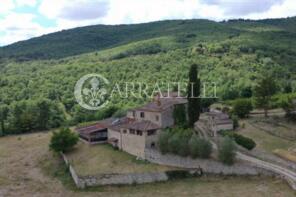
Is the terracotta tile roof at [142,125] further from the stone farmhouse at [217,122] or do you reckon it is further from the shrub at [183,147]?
the stone farmhouse at [217,122]

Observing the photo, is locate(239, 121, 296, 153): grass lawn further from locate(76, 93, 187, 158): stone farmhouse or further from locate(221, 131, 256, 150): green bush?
locate(76, 93, 187, 158): stone farmhouse

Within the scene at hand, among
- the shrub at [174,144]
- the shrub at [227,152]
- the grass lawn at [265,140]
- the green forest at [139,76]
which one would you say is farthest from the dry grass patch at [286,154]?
the green forest at [139,76]

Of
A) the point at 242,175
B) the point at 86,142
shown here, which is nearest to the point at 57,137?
the point at 86,142

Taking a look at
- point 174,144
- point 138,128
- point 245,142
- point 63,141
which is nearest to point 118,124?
point 63,141

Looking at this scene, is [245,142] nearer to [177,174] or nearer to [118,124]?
[177,174]

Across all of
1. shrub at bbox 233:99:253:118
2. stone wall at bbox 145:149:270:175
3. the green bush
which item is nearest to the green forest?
shrub at bbox 233:99:253:118

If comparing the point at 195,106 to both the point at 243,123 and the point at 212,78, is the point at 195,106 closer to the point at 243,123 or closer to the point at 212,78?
the point at 243,123

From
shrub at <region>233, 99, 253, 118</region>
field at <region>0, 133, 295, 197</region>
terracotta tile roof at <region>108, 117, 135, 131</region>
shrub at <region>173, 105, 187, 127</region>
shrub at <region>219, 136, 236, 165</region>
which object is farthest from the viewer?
shrub at <region>233, 99, 253, 118</region>
